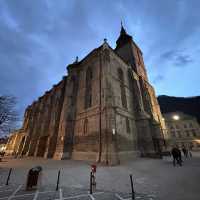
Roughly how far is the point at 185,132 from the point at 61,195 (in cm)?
5453

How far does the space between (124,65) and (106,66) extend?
743cm

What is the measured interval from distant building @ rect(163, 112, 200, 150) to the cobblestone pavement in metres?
45.0

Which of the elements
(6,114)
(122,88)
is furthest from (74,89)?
(6,114)

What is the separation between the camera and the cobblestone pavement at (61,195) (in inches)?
189

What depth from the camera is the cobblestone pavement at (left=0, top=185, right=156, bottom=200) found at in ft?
15.7

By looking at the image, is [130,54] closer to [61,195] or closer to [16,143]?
[61,195]

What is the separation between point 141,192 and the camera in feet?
17.2

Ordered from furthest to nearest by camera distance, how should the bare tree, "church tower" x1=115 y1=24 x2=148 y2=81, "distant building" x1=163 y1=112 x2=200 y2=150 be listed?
1. "distant building" x1=163 y1=112 x2=200 y2=150
2. "church tower" x1=115 y1=24 x2=148 y2=81
3. the bare tree

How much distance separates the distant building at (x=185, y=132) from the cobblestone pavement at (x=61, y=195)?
45002mm

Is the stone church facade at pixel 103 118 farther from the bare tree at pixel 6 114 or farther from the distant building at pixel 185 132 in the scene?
the distant building at pixel 185 132

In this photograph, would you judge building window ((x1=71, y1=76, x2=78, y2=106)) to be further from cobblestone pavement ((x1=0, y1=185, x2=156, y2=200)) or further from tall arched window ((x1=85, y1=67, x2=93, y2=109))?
cobblestone pavement ((x1=0, y1=185, x2=156, y2=200))

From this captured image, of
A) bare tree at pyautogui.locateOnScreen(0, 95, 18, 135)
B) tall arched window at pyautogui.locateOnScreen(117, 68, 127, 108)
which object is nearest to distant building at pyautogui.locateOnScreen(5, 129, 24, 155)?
bare tree at pyautogui.locateOnScreen(0, 95, 18, 135)

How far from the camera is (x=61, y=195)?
5.08 metres

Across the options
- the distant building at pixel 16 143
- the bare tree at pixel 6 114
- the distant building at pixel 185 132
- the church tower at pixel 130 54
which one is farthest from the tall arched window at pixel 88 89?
the distant building at pixel 185 132
